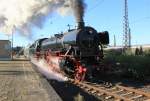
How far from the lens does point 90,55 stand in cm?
2108

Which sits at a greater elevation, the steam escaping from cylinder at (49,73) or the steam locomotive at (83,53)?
the steam locomotive at (83,53)

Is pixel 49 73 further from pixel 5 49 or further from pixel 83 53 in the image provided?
pixel 5 49

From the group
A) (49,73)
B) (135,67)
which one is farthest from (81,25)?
(49,73)

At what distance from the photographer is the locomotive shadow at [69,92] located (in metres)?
15.3

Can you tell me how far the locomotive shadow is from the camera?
15.3m

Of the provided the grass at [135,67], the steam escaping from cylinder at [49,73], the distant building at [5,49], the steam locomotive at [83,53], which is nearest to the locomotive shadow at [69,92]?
the steam locomotive at [83,53]

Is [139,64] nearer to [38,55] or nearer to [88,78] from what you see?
[88,78]

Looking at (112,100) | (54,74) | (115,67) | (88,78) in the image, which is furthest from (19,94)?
(54,74)

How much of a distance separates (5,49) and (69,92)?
46.9 metres

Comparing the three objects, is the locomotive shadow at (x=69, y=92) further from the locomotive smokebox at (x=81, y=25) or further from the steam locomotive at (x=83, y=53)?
the locomotive smokebox at (x=81, y=25)

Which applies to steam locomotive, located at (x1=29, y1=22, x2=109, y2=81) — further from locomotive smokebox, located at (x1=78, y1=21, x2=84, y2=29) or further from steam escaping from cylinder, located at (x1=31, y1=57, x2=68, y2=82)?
steam escaping from cylinder, located at (x1=31, y1=57, x2=68, y2=82)

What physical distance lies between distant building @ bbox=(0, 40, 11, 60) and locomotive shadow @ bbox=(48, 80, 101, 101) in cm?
4209

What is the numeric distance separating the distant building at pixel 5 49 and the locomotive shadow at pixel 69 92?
4209cm

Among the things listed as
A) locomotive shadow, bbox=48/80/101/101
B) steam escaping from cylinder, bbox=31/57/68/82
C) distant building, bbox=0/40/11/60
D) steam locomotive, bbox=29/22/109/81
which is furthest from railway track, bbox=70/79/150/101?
distant building, bbox=0/40/11/60
